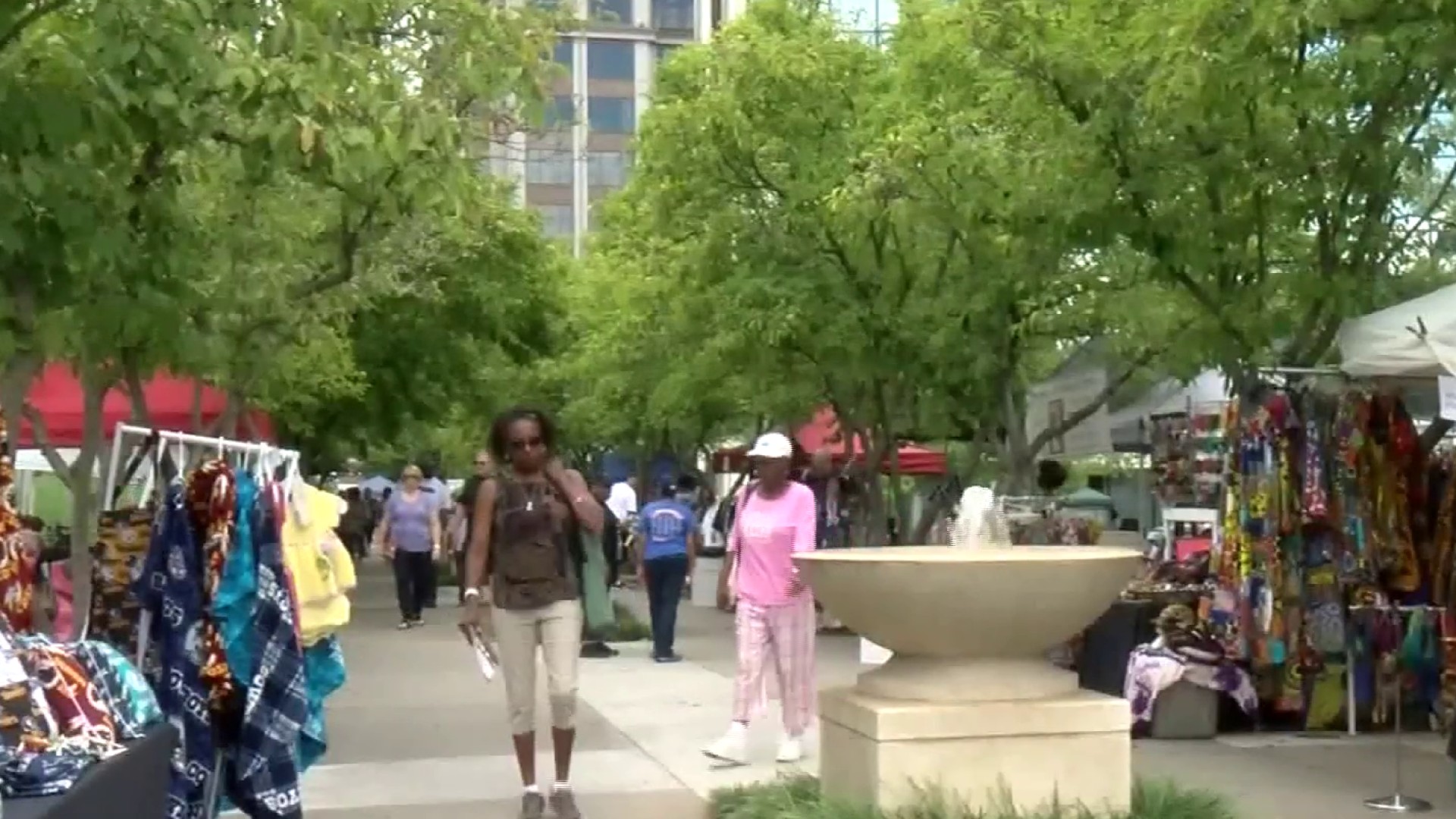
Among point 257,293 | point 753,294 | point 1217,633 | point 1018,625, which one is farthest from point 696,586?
point 1018,625

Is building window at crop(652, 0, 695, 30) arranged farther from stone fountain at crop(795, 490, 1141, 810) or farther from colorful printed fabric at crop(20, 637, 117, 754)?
colorful printed fabric at crop(20, 637, 117, 754)

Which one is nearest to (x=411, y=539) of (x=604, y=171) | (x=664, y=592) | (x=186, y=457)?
(x=664, y=592)

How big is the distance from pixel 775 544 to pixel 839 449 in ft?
49.0

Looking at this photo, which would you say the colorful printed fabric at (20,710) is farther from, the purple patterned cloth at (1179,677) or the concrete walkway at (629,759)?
the purple patterned cloth at (1179,677)

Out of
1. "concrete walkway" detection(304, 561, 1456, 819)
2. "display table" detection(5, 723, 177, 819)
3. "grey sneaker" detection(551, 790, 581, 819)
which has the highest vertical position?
"display table" detection(5, 723, 177, 819)

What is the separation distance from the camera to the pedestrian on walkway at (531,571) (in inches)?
329

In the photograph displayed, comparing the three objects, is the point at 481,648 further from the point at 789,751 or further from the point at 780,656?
the point at 789,751

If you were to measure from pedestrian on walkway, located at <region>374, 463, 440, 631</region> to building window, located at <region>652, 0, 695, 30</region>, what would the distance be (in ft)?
250

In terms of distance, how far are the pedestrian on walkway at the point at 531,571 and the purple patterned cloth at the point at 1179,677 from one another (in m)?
3.85

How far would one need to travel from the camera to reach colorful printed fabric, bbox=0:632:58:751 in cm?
487

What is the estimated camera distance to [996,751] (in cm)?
641

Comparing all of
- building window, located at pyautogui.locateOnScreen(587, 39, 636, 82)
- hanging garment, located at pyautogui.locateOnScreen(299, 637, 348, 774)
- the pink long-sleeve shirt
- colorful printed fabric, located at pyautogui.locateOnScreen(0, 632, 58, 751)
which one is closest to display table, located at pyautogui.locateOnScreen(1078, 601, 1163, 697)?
the pink long-sleeve shirt

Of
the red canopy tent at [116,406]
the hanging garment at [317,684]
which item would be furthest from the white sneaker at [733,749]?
the red canopy tent at [116,406]

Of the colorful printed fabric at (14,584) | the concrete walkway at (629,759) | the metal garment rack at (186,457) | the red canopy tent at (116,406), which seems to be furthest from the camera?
the red canopy tent at (116,406)
